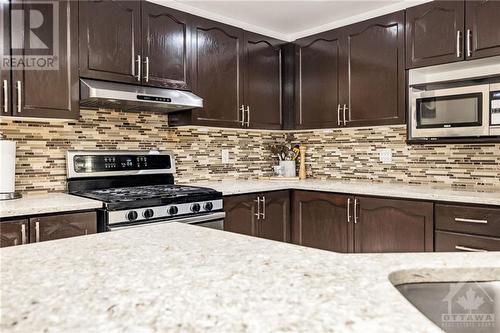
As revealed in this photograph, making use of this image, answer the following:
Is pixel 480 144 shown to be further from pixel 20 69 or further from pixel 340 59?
pixel 20 69

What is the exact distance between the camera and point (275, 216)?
3.29m

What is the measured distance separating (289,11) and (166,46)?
3.59 ft

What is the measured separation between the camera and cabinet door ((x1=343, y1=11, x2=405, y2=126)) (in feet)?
10.0

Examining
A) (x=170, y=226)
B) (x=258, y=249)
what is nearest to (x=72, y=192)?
(x=170, y=226)

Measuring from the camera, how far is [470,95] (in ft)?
8.56

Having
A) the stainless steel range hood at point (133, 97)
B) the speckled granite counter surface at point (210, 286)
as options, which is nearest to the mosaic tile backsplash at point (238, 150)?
the stainless steel range hood at point (133, 97)

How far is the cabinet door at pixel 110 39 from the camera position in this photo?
98.7 inches

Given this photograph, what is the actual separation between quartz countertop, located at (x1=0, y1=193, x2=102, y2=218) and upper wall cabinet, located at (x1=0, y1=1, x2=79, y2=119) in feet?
1.62

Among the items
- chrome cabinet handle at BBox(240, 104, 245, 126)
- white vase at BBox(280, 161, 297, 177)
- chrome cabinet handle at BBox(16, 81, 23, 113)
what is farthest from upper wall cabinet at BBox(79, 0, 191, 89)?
white vase at BBox(280, 161, 297, 177)

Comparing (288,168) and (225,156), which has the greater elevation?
(225,156)

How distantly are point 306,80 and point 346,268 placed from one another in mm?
3053

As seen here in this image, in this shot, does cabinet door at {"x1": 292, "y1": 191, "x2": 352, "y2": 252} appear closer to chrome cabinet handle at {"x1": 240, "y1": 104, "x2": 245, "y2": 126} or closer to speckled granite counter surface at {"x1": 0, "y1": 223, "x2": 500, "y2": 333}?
chrome cabinet handle at {"x1": 240, "y1": 104, "x2": 245, "y2": 126}

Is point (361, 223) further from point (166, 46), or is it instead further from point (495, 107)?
point (166, 46)

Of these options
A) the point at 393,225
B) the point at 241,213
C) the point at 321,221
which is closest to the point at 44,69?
the point at 241,213
